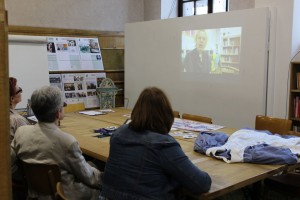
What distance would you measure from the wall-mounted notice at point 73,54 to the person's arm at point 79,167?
433 centimetres

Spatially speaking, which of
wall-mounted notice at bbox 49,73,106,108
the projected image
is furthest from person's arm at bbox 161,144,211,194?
wall-mounted notice at bbox 49,73,106,108

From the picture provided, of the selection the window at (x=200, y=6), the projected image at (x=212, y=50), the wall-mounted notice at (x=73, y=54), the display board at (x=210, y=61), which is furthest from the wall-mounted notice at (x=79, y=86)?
the window at (x=200, y=6)

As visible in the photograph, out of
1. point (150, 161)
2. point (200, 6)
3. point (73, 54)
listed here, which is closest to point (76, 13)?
point (73, 54)

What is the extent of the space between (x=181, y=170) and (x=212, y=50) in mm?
3884

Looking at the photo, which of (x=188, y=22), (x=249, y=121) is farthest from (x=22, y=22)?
(x=249, y=121)

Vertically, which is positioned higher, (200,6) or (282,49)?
(200,6)

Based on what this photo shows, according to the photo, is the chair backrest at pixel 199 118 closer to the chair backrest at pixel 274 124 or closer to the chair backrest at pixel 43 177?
the chair backrest at pixel 274 124

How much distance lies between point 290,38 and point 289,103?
2.72 feet

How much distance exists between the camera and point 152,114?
1.87 metres

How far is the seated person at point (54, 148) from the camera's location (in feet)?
7.06

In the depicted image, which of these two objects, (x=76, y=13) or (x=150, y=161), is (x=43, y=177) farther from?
(x=76, y=13)

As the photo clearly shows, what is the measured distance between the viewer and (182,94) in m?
5.89

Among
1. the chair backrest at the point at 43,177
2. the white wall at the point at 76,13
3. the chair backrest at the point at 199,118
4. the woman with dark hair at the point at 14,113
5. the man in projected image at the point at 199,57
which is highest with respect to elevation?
the white wall at the point at 76,13

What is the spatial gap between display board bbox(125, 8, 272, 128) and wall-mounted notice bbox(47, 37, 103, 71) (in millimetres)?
724
